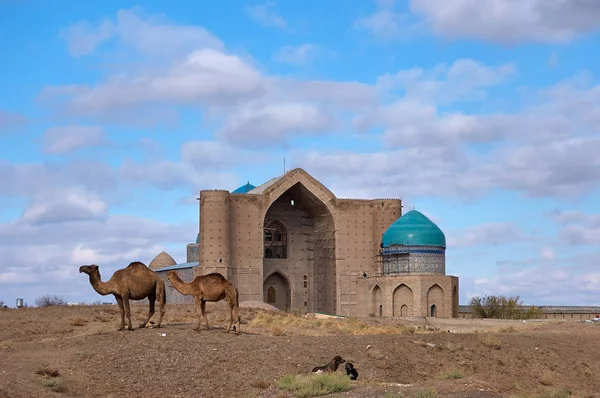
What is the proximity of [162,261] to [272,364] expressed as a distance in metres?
55.8

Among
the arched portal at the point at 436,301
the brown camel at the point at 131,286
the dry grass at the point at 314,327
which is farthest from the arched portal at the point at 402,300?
the brown camel at the point at 131,286

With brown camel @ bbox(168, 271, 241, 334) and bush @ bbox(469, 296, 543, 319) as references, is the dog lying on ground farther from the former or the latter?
bush @ bbox(469, 296, 543, 319)

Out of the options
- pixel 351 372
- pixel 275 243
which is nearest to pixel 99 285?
pixel 351 372

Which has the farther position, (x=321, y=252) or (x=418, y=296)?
(x=321, y=252)

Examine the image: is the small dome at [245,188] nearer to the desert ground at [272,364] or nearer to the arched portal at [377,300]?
the arched portal at [377,300]

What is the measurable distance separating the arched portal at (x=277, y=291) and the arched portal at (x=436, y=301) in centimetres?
1129

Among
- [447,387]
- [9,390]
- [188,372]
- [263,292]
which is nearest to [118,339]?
[188,372]

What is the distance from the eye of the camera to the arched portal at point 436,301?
58.3 meters

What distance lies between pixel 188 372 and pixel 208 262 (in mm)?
38024

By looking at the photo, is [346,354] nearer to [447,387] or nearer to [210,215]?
[447,387]

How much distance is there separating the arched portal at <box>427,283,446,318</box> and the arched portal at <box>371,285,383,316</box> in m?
3.50

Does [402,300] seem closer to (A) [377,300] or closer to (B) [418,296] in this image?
(B) [418,296]

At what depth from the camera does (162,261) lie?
7700 cm

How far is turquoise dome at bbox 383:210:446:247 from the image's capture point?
58.6 meters
